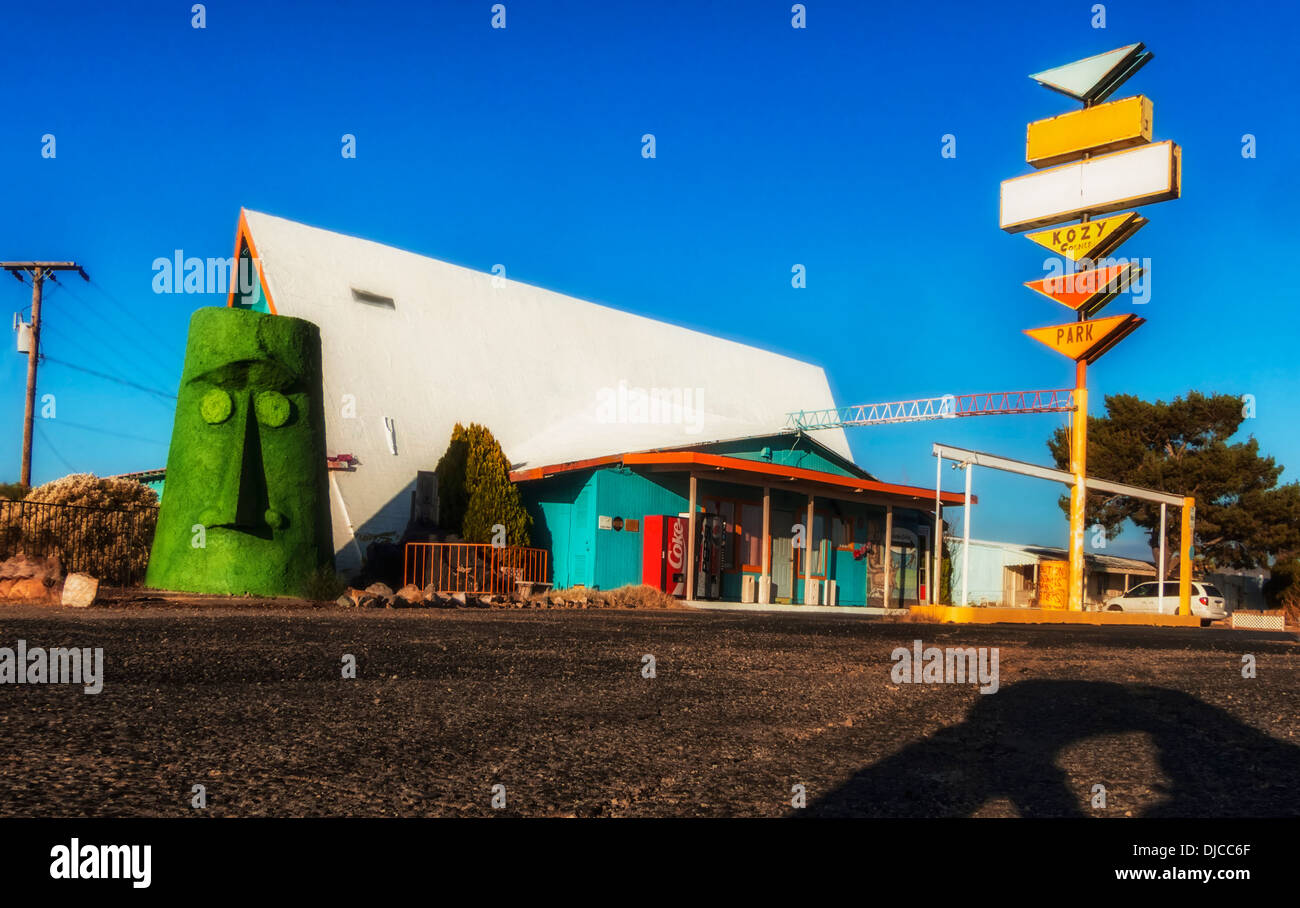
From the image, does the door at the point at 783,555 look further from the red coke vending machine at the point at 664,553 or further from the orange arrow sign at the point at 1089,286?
the orange arrow sign at the point at 1089,286

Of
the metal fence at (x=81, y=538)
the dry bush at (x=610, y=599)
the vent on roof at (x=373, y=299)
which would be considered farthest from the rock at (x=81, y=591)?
the vent on roof at (x=373, y=299)

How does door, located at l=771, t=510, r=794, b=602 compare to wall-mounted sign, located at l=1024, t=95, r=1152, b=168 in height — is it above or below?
below

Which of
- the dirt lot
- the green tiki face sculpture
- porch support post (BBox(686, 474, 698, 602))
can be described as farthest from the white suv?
the green tiki face sculpture

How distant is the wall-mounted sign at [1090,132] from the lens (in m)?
19.0

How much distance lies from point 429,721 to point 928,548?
89.5 ft

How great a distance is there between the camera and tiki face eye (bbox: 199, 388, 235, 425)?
14.1 metres

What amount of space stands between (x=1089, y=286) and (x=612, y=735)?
1783 cm

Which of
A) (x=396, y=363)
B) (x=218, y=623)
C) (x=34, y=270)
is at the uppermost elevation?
(x=34, y=270)

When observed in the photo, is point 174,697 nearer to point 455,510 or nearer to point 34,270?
point 455,510

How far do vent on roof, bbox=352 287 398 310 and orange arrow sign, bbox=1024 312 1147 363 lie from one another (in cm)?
1474

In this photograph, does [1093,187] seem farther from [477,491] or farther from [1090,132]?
[477,491]

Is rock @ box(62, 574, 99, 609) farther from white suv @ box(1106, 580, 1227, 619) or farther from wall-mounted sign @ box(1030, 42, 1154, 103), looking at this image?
white suv @ box(1106, 580, 1227, 619)
